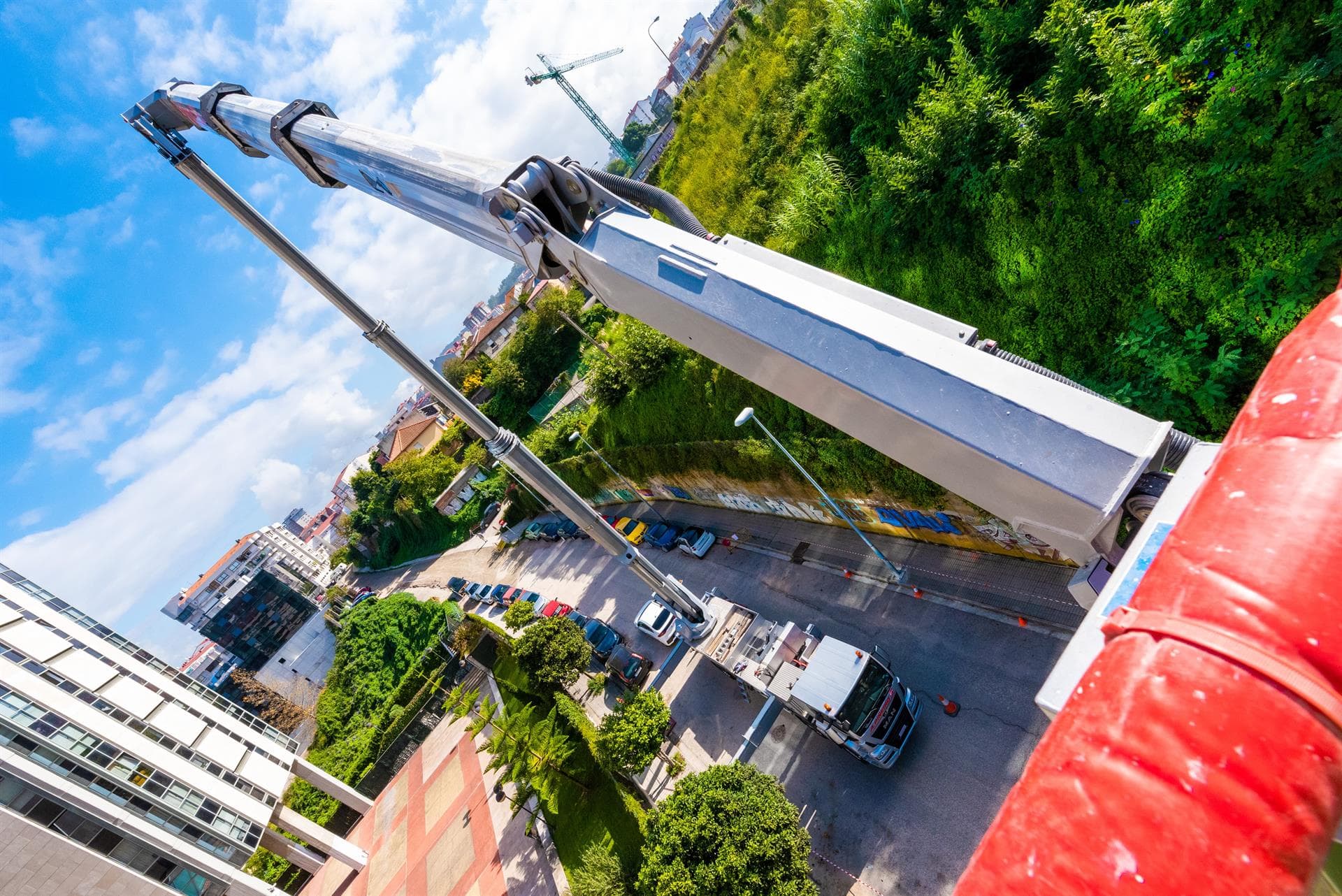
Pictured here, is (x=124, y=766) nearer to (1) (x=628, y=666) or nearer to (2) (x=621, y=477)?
(1) (x=628, y=666)

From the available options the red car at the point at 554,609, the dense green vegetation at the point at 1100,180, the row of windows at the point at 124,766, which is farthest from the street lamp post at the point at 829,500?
the row of windows at the point at 124,766

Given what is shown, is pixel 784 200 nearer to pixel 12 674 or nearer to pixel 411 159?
pixel 411 159

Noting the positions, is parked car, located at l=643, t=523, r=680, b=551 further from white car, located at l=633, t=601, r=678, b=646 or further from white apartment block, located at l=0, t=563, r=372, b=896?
white apartment block, located at l=0, t=563, r=372, b=896

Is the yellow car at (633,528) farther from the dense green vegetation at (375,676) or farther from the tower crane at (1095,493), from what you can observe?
the tower crane at (1095,493)

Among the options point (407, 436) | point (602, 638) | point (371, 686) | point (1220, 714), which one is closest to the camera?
point (1220, 714)

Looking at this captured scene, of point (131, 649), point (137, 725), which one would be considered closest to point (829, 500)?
point (137, 725)

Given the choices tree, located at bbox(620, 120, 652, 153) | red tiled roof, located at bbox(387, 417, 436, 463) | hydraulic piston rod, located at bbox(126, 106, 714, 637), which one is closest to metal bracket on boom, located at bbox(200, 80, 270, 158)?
hydraulic piston rod, located at bbox(126, 106, 714, 637)
